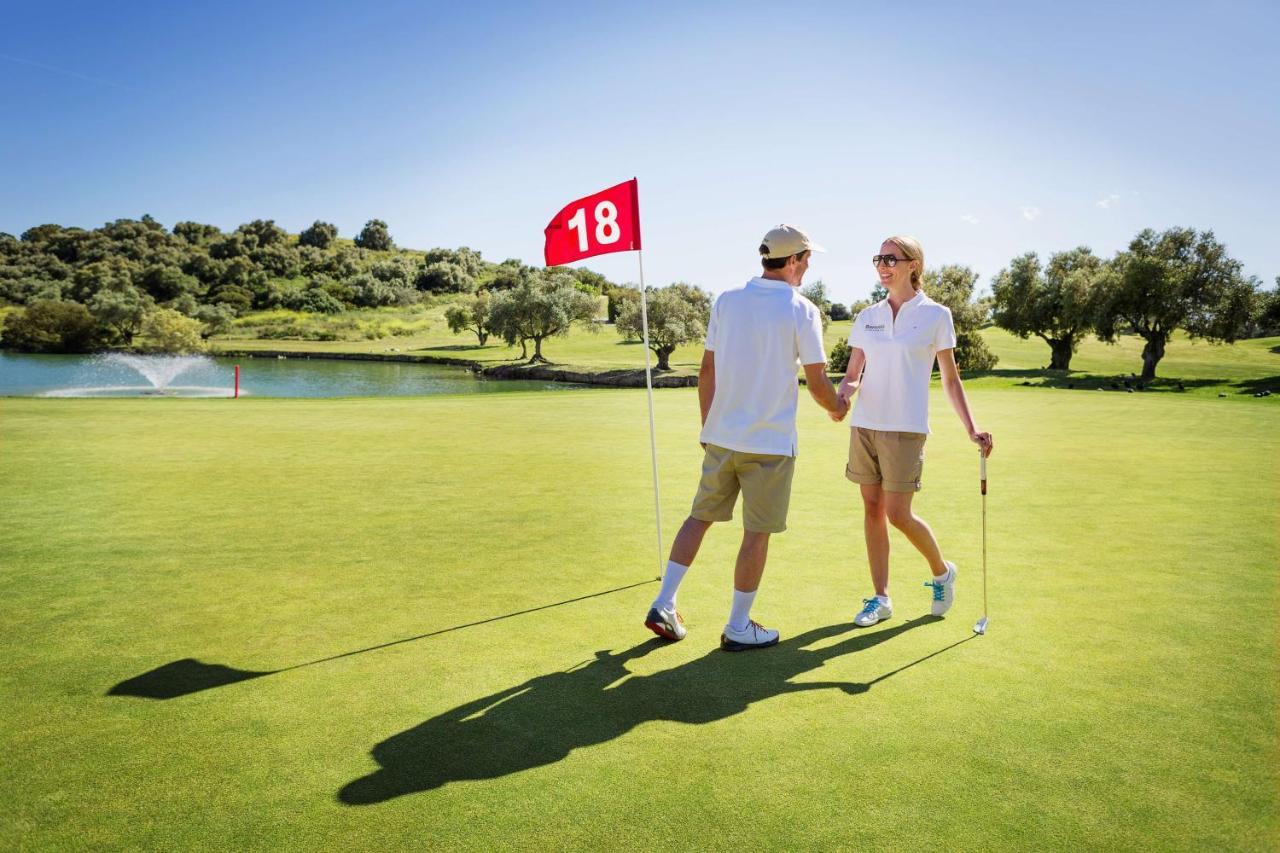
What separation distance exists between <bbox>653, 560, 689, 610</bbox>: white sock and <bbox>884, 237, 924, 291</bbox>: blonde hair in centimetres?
254

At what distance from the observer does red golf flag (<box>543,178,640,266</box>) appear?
6.69 m

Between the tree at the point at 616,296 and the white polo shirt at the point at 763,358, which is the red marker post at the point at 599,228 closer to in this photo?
the white polo shirt at the point at 763,358

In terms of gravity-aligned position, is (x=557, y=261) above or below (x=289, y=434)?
above

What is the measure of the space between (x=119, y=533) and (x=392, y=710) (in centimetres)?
509

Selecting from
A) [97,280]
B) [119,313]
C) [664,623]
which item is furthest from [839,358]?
[97,280]

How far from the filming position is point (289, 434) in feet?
48.1

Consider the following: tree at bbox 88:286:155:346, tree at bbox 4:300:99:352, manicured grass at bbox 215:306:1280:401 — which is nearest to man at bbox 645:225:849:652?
manicured grass at bbox 215:306:1280:401

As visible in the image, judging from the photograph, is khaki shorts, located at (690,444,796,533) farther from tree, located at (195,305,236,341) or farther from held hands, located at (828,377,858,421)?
tree, located at (195,305,236,341)

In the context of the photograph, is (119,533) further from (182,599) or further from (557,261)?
(557,261)

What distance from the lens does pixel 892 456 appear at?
17.7 ft

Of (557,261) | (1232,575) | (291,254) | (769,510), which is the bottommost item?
(1232,575)

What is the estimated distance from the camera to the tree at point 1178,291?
142 feet

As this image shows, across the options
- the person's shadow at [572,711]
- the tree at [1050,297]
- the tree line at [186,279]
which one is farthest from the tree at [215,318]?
the person's shadow at [572,711]

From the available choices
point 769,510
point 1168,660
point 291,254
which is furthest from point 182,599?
point 291,254
